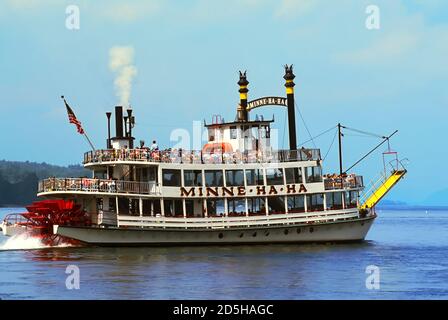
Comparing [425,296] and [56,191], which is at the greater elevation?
[56,191]

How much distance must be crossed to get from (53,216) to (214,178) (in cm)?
797

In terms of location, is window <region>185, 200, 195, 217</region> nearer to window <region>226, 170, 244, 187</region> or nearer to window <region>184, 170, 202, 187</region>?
window <region>184, 170, 202, 187</region>

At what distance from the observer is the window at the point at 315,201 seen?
145 feet

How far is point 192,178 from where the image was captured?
43.0 metres

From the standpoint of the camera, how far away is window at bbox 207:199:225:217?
4322 centimetres

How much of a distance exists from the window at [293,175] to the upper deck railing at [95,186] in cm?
668

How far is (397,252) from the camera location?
44.7m

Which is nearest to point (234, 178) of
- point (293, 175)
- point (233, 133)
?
point (293, 175)

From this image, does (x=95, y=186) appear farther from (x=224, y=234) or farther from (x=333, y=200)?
(x=333, y=200)

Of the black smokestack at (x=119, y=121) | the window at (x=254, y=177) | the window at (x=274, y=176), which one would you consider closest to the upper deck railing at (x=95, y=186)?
the black smokestack at (x=119, y=121)

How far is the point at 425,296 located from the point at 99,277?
11403 millimetres

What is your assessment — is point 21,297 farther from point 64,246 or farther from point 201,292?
point 64,246

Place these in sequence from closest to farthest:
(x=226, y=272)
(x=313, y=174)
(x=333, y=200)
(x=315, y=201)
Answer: (x=226, y=272), (x=315, y=201), (x=333, y=200), (x=313, y=174)

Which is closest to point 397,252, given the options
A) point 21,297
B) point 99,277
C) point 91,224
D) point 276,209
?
point 276,209
